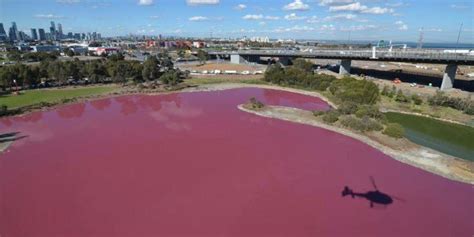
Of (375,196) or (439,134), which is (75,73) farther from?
(439,134)

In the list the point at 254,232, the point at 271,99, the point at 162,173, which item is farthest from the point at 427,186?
the point at 271,99

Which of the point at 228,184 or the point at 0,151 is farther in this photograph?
the point at 0,151

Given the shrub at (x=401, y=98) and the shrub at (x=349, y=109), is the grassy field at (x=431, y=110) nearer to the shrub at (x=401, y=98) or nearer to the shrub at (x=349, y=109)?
the shrub at (x=401, y=98)

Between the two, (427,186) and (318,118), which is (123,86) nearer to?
(318,118)

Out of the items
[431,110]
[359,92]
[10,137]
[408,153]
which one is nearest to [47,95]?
[10,137]

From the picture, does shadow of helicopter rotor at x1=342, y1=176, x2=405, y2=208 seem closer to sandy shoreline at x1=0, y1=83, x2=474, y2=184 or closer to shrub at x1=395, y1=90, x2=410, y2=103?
sandy shoreline at x1=0, y1=83, x2=474, y2=184
